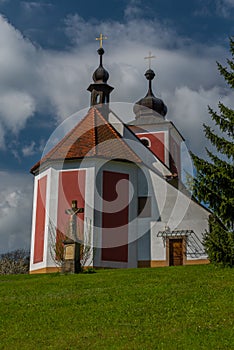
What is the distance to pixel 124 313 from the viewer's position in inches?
420

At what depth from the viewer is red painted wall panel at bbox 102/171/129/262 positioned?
25266 millimetres

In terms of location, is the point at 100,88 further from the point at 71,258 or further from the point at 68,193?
the point at 71,258

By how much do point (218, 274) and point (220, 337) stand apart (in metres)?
6.72

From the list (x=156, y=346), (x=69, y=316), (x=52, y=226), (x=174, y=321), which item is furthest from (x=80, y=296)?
(x=52, y=226)

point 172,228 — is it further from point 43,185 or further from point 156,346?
point 156,346

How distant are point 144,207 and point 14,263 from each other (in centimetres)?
2386

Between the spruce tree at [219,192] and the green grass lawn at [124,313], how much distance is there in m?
0.73

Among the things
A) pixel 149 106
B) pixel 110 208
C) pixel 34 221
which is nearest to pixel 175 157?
pixel 149 106

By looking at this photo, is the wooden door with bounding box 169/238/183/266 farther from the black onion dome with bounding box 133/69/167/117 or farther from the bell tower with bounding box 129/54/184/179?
the black onion dome with bounding box 133/69/167/117

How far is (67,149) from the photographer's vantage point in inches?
1074

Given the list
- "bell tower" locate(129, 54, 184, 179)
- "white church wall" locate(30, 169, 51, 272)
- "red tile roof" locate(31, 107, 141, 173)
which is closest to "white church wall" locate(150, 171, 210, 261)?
"red tile roof" locate(31, 107, 141, 173)

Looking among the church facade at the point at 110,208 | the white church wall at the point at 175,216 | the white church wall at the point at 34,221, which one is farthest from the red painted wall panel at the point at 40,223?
the white church wall at the point at 175,216

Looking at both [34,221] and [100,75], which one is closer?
[34,221]

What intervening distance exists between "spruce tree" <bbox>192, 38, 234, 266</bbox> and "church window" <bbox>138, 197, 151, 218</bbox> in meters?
11.3
